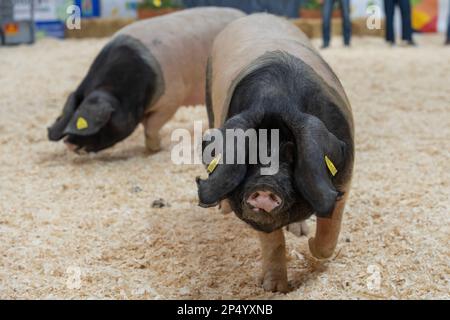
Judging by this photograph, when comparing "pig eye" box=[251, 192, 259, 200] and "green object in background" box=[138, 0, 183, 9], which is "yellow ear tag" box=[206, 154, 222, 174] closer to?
"pig eye" box=[251, 192, 259, 200]

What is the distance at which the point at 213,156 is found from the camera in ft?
7.57

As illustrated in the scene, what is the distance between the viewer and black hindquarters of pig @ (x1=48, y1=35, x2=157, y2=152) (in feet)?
14.6

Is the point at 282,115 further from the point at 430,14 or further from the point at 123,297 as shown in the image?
the point at 430,14

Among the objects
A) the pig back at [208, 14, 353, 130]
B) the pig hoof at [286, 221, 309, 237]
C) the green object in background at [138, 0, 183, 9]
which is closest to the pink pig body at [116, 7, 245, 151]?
the pig back at [208, 14, 353, 130]

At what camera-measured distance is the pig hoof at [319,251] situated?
274cm

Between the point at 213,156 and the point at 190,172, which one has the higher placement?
the point at 213,156

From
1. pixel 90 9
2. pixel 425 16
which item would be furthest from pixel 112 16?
pixel 425 16

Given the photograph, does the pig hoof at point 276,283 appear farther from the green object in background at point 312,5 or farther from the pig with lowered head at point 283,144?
the green object in background at point 312,5

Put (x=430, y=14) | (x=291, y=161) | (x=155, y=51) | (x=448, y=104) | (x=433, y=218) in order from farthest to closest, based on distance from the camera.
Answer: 1. (x=430, y=14)
2. (x=448, y=104)
3. (x=155, y=51)
4. (x=433, y=218)
5. (x=291, y=161)

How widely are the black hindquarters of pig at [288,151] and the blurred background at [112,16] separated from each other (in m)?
6.84

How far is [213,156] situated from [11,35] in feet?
27.4

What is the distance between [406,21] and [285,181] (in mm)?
7963

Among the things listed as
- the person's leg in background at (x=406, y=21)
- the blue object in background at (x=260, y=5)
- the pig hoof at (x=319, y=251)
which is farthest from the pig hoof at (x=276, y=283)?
the person's leg in background at (x=406, y=21)

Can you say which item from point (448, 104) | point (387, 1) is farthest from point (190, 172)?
point (387, 1)
